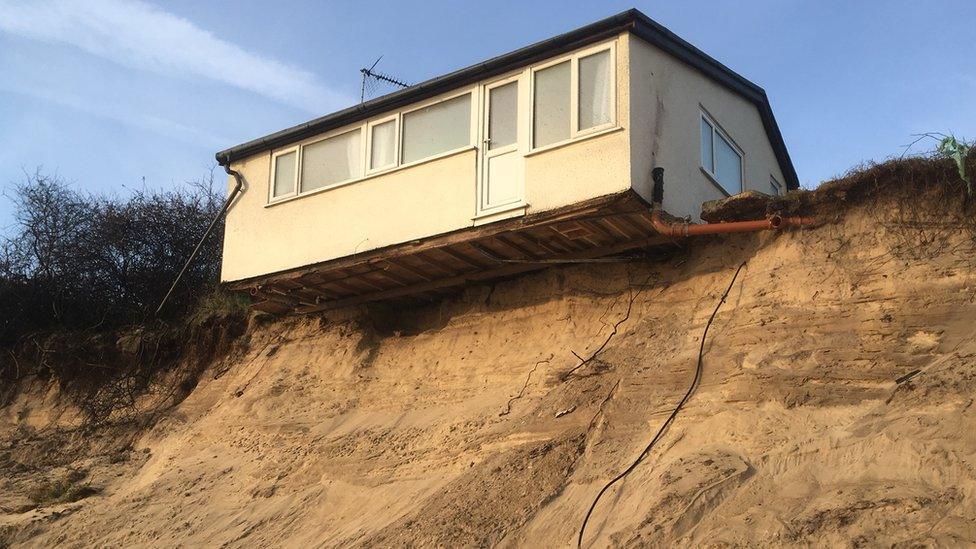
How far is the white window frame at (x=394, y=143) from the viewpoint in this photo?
15.8m

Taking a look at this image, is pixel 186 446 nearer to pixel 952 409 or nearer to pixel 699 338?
pixel 699 338

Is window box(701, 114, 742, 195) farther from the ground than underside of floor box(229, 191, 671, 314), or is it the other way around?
window box(701, 114, 742, 195)

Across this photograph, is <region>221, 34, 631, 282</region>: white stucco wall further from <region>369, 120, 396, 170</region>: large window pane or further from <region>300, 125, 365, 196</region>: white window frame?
<region>369, 120, 396, 170</region>: large window pane

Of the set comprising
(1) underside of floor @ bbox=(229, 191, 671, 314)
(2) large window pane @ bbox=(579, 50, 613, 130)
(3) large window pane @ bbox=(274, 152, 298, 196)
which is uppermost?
(2) large window pane @ bbox=(579, 50, 613, 130)

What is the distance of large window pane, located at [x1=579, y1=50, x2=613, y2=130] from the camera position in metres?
14.0

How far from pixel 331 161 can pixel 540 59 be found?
3861mm

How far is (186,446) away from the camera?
52.3 feet

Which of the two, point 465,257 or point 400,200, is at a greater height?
point 400,200

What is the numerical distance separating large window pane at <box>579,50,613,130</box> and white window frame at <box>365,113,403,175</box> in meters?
3.04

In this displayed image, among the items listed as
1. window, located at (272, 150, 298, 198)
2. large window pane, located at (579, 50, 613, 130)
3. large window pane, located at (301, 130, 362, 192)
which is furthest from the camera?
window, located at (272, 150, 298, 198)

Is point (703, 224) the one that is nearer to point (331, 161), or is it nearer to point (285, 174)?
point (331, 161)

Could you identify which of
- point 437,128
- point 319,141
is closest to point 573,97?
point 437,128

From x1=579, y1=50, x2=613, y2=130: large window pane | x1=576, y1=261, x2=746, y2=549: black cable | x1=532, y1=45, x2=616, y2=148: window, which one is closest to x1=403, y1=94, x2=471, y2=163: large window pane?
x1=532, y1=45, x2=616, y2=148: window

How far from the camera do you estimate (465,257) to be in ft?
49.7
